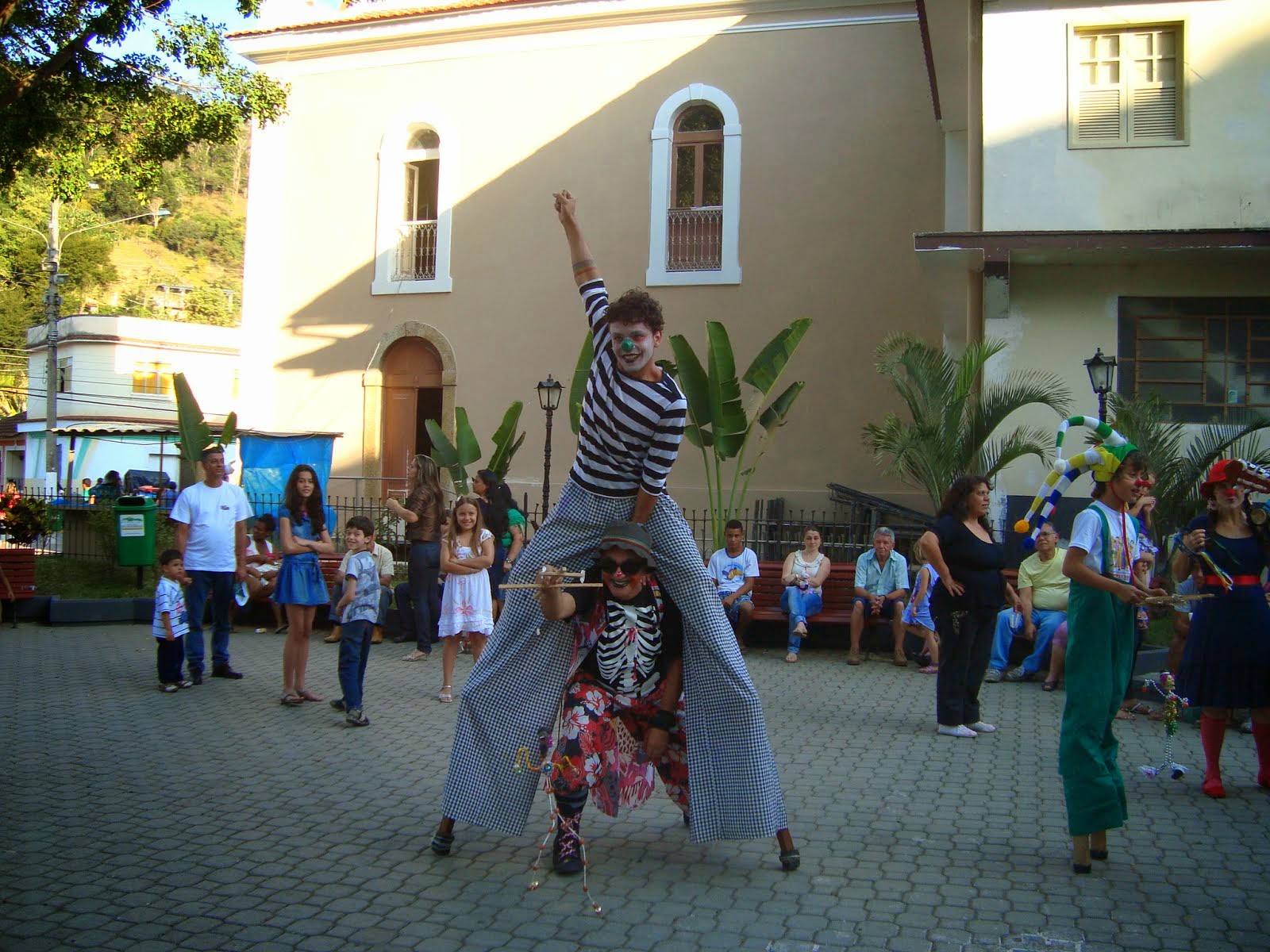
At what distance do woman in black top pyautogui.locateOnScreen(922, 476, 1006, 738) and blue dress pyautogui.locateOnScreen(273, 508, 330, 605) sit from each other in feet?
14.2

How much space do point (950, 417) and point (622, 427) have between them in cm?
864

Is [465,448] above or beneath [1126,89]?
beneath

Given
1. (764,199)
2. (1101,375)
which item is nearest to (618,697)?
(1101,375)

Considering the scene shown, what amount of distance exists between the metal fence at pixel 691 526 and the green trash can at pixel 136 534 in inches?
27.0

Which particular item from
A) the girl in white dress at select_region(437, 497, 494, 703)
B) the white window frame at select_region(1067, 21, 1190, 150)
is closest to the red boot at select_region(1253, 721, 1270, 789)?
the girl in white dress at select_region(437, 497, 494, 703)

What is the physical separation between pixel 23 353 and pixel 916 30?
44.2 m

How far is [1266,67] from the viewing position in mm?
13172

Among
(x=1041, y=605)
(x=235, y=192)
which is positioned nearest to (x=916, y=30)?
(x=1041, y=605)

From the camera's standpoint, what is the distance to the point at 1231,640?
21.1 feet

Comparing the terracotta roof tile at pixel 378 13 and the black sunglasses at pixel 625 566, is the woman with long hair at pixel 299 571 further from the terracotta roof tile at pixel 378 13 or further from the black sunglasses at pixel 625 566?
the terracotta roof tile at pixel 378 13

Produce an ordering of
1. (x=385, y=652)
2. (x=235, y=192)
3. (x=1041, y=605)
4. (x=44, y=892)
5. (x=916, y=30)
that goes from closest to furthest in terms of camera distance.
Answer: (x=44, y=892)
(x=1041, y=605)
(x=385, y=652)
(x=916, y=30)
(x=235, y=192)

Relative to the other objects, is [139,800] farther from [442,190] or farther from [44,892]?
[442,190]

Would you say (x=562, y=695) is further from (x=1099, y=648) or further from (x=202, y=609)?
(x=202, y=609)

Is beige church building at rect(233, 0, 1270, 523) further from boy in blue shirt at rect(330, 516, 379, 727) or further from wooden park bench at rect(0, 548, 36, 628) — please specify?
wooden park bench at rect(0, 548, 36, 628)
